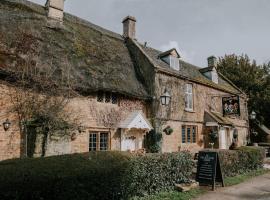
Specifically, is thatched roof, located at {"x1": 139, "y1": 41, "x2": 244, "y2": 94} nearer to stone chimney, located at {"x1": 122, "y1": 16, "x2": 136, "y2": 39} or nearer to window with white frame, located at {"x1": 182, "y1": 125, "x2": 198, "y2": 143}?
stone chimney, located at {"x1": 122, "y1": 16, "x2": 136, "y2": 39}

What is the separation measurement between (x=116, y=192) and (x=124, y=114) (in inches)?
350

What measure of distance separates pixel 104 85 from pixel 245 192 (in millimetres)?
8919

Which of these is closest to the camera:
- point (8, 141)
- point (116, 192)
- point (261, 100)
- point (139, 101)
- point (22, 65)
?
point (116, 192)

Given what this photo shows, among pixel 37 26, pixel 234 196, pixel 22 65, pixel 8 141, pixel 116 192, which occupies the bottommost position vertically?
pixel 234 196

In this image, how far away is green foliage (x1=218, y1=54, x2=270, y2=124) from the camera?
105 ft

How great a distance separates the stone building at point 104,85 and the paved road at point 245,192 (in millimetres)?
6360

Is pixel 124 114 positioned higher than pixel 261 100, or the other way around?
pixel 261 100

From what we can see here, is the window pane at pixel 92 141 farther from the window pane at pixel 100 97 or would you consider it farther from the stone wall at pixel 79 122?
the window pane at pixel 100 97

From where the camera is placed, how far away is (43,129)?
41.0ft

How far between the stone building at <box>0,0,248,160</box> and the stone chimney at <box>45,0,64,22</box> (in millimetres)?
71

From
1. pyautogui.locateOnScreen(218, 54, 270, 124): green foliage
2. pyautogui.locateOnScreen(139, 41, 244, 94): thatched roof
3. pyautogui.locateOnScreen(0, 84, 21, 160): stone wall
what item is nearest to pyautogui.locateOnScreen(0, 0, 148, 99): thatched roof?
pyautogui.locateOnScreen(0, 84, 21, 160): stone wall

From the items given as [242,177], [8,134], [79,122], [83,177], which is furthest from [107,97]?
[83,177]

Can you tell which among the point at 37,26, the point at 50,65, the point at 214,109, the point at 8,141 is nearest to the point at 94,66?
the point at 50,65

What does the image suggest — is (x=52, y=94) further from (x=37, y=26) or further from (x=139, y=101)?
(x=139, y=101)
